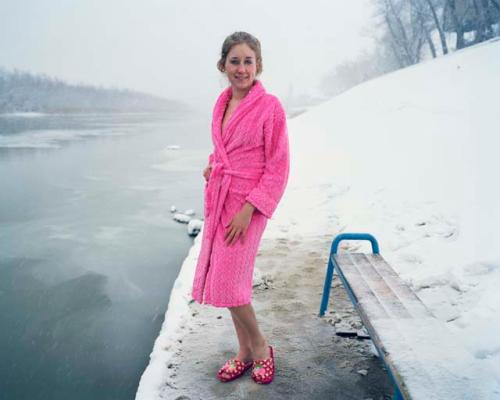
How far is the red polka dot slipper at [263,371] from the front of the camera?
221 centimetres

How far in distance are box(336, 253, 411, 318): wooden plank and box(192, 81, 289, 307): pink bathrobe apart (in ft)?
2.12

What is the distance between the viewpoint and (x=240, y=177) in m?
1.95

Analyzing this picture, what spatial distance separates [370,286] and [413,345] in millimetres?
604

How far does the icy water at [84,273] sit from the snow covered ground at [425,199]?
582 millimetres

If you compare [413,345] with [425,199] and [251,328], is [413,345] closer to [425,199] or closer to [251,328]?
[251,328]

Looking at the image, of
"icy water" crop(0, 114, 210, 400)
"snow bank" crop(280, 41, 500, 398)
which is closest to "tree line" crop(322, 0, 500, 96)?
"snow bank" crop(280, 41, 500, 398)

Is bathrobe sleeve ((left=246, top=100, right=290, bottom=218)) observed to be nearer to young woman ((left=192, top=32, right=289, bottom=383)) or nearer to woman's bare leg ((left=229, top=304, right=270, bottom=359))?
young woman ((left=192, top=32, right=289, bottom=383))

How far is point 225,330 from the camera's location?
279cm

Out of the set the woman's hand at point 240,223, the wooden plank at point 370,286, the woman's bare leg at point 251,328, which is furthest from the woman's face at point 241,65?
the wooden plank at point 370,286

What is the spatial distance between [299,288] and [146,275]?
2218mm

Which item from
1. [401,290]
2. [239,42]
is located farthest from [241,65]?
[401,290]

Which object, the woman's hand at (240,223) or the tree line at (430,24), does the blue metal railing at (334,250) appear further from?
the tree line at (430,24)

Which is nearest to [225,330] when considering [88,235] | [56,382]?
[56,382]

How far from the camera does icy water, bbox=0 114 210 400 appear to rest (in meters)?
3.12
